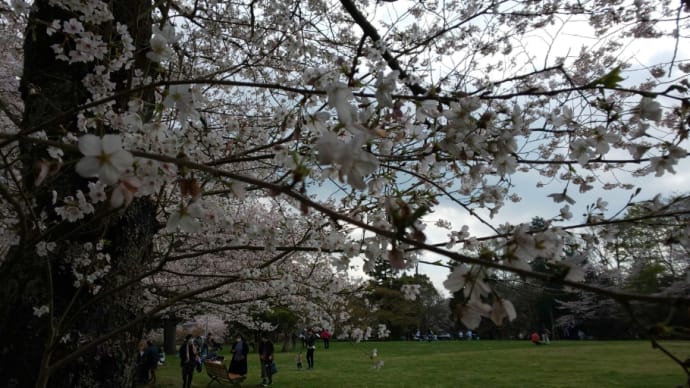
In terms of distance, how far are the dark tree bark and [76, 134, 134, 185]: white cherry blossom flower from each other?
123 cm

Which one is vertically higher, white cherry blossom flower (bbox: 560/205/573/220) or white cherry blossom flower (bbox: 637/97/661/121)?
white cherry blossom flower (bbox: 637/97/661/121)

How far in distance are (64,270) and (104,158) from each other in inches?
70.2

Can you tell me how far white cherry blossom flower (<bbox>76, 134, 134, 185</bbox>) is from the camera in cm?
81

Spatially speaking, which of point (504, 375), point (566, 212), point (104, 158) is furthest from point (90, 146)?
point (504, 375)

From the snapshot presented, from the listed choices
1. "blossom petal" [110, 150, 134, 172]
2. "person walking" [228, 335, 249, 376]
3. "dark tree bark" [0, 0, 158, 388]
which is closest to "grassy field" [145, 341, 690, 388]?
"person walking" [228, 335, 249, 376]

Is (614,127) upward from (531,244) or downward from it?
upward

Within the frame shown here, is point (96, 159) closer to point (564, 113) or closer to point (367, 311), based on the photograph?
point (564, 113)

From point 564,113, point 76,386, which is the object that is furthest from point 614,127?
point 76,386

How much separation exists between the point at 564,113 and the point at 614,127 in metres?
0.22

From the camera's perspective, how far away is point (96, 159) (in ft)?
2.70

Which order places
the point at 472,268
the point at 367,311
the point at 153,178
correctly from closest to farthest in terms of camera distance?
the point at 472,268 < the point at 153,178 < the point at 367,311

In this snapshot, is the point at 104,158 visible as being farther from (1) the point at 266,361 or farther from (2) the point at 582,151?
(1) the point at 266,361

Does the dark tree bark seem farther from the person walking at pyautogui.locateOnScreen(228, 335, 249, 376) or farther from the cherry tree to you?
the person walking at pyautogui.locateOnScreen(228, 335, 249, 376)

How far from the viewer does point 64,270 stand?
2.23m
